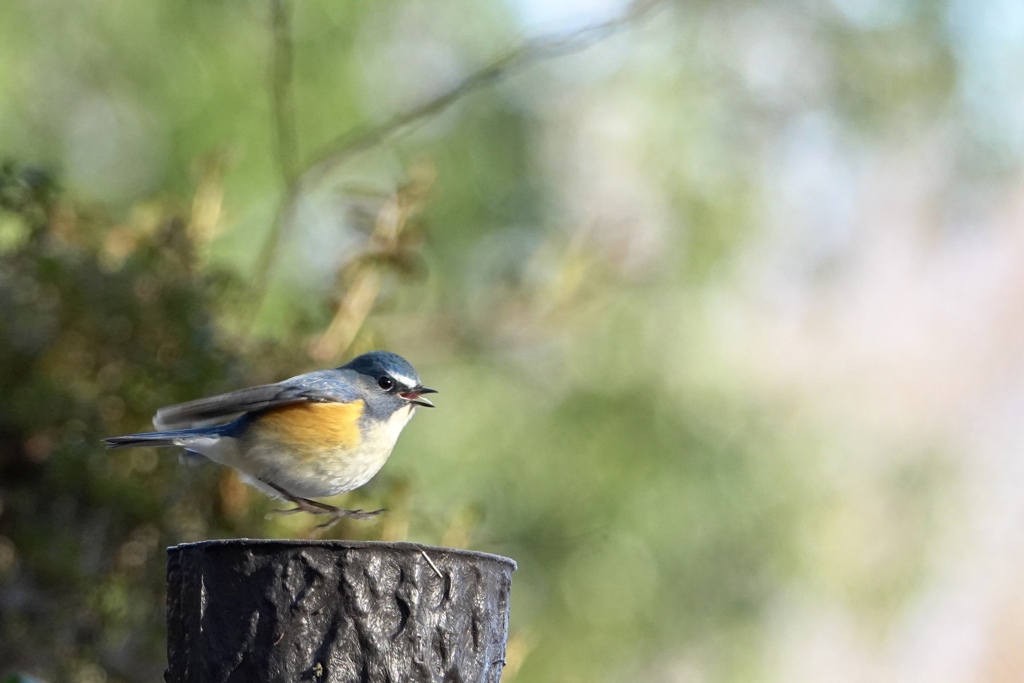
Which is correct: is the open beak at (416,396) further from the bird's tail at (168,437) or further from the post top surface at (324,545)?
the post top surface at (324,545)

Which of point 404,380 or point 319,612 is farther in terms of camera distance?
point 404,380

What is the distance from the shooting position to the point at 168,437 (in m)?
3.54

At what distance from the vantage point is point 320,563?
6.93 ft

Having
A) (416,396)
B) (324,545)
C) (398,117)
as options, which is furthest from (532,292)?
(324,545)

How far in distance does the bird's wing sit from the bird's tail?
3cm

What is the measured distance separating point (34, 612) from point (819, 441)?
6.43 metres

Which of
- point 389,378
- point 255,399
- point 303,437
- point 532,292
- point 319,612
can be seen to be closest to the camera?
point 319,612

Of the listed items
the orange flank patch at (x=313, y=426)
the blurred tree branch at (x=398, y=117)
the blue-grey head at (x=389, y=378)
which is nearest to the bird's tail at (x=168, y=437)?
the orange flank patch at (x=313, y=426)

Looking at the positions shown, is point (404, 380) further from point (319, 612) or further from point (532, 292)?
point (532, 292)

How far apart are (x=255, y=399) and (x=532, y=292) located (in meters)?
3.37

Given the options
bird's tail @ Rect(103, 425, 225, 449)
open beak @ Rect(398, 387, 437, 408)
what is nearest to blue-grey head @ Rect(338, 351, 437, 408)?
open beak @ Rect(398, 387, 437, 408)

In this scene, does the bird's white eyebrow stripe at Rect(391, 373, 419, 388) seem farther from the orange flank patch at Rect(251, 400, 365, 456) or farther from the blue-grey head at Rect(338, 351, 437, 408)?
the orange flank patch at Rect(251, 400, 365, 456)

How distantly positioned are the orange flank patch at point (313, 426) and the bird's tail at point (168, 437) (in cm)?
19

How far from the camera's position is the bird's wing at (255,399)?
336 centimetres
